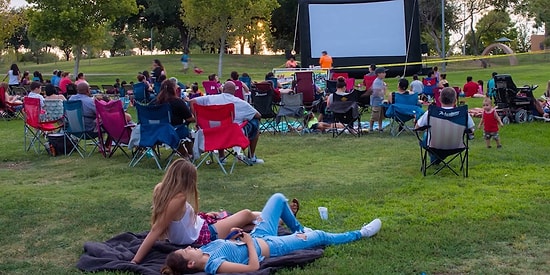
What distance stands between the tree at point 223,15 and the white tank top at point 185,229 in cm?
2624

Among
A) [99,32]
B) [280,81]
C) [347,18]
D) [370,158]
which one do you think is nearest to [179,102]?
[370,158]

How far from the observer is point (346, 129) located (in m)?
11.0

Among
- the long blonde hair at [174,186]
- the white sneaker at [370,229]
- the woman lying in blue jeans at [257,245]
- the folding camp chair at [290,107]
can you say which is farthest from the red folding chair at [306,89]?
the long blonde hair at [174,186]

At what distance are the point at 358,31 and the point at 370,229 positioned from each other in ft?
67.3

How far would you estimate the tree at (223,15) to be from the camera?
30.2m

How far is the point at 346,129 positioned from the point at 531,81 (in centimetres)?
1503

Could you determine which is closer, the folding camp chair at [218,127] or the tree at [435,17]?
the folding camp chair at [218,127]

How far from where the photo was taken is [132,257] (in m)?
4.38

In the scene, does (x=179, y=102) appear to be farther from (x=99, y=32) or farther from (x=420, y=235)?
(x=99, y=32)

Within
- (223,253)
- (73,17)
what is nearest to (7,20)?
(73,17)

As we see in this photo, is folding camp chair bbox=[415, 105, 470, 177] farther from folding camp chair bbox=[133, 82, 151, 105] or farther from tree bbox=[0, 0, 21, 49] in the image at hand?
tree bbox=[0, 0, 21, 49]

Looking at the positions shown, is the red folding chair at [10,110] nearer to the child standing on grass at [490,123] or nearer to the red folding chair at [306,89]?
the red folding chair at [306,89]

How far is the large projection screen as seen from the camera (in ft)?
80.1

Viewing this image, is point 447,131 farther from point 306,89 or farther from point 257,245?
point 306,89
